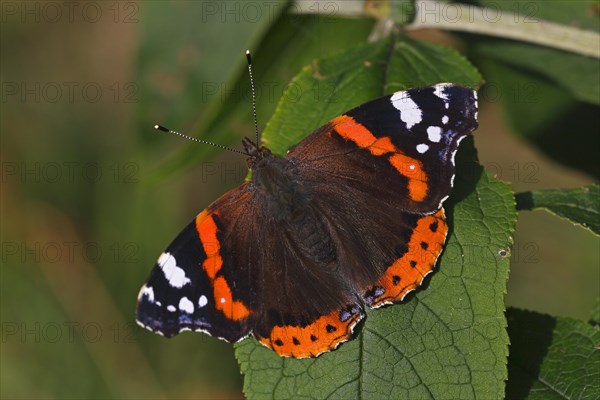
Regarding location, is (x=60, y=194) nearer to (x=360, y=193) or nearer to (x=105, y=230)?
(x=105, y=230)

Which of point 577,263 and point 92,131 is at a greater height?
point 92,131

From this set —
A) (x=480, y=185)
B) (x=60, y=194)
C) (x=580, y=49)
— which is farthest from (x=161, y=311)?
(x=60, y=194)

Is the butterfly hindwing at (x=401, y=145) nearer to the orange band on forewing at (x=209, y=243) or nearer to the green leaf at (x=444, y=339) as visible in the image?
the green leaf at (x=444, y=339)

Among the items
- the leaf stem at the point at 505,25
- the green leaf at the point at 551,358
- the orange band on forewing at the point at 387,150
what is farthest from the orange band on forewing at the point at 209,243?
the leaf stem at the point at 505,25

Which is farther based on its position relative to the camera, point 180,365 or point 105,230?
point 105,230

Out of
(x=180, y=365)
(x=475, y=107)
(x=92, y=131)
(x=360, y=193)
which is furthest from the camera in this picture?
(x=92, y=131)

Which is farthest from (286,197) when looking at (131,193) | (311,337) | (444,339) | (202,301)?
(131,193)

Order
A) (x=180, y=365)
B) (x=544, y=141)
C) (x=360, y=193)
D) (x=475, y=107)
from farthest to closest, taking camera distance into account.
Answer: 1. (x=180, y=365)
2. (x=544, y=141)
3. (x=360, y=193)
4. (x=475, y=107)

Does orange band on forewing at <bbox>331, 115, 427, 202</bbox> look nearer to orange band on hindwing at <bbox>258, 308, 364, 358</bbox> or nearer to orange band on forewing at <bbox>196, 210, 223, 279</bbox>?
orange band on hindwing at <bbox>258, 308, 364, 358</bbox>
